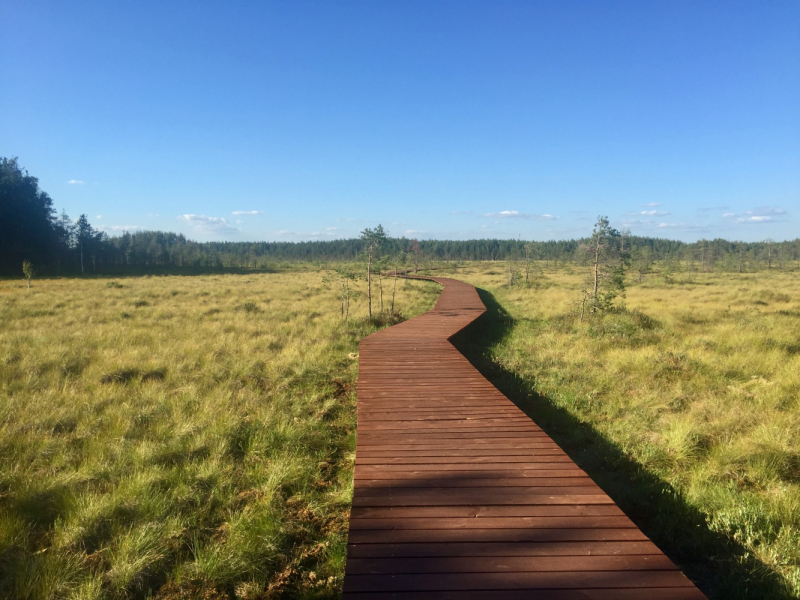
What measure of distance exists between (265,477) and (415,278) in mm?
34517

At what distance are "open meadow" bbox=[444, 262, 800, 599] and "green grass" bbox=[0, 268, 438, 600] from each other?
3128mm

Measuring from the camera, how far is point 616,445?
5773 millimetres

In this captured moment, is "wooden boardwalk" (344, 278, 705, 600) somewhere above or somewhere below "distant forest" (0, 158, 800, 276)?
below

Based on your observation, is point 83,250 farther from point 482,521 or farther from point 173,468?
point 482,521

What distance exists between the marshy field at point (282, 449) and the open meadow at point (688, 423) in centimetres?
3

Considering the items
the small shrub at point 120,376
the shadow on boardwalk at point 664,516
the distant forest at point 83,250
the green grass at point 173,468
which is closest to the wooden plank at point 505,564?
the green grass at point 173,468

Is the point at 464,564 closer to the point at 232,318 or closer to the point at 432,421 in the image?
the point at 432,421

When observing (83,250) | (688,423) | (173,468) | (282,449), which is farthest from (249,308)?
(83,250)

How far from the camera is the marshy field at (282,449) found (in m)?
3.44

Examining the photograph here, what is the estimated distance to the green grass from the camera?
3.35 m

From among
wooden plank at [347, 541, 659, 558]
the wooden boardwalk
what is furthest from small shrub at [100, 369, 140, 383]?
wooden plank at [347, 541, 659, 558]

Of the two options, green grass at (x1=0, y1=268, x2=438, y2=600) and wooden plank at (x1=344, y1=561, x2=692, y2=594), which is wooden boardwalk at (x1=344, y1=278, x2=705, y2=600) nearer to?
wooden plank at (x1=344, y1=561, x2=692, y2=594)

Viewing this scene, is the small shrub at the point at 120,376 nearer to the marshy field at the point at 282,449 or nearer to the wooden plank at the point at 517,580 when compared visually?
the marshy field at the point at 282,449

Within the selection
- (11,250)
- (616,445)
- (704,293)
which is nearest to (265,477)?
(616,445)
